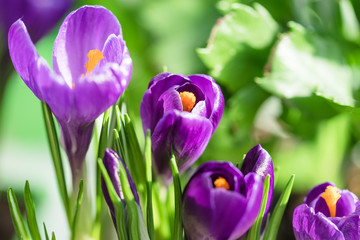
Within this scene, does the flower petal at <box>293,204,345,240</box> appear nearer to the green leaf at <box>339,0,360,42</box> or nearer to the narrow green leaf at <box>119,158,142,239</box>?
the narrow green leaf at <box>119,158,142,239</box>

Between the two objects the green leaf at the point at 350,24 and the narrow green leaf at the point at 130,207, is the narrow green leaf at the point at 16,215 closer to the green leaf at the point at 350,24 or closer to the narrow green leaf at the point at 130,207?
the narrow green leaf at the point at 130,207

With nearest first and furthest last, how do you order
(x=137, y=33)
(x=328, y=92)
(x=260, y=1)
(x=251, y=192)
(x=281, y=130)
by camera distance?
(x=251, y=192), (x=328, y=92), (x=260, y=1), (x=281, y=130), (x=137, y=33)

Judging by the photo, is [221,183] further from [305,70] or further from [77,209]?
[305,70]

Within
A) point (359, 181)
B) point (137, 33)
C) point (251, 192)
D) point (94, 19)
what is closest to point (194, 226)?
point (251, 192)

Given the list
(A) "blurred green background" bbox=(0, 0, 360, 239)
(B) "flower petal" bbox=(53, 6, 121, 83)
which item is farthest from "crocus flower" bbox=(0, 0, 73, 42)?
(B) "flower petal" bbox=(53, 6, 121, 83)

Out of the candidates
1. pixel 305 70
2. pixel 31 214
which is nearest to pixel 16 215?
pixel 31 214

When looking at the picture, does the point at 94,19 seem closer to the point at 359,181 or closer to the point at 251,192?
the point at 251,192
